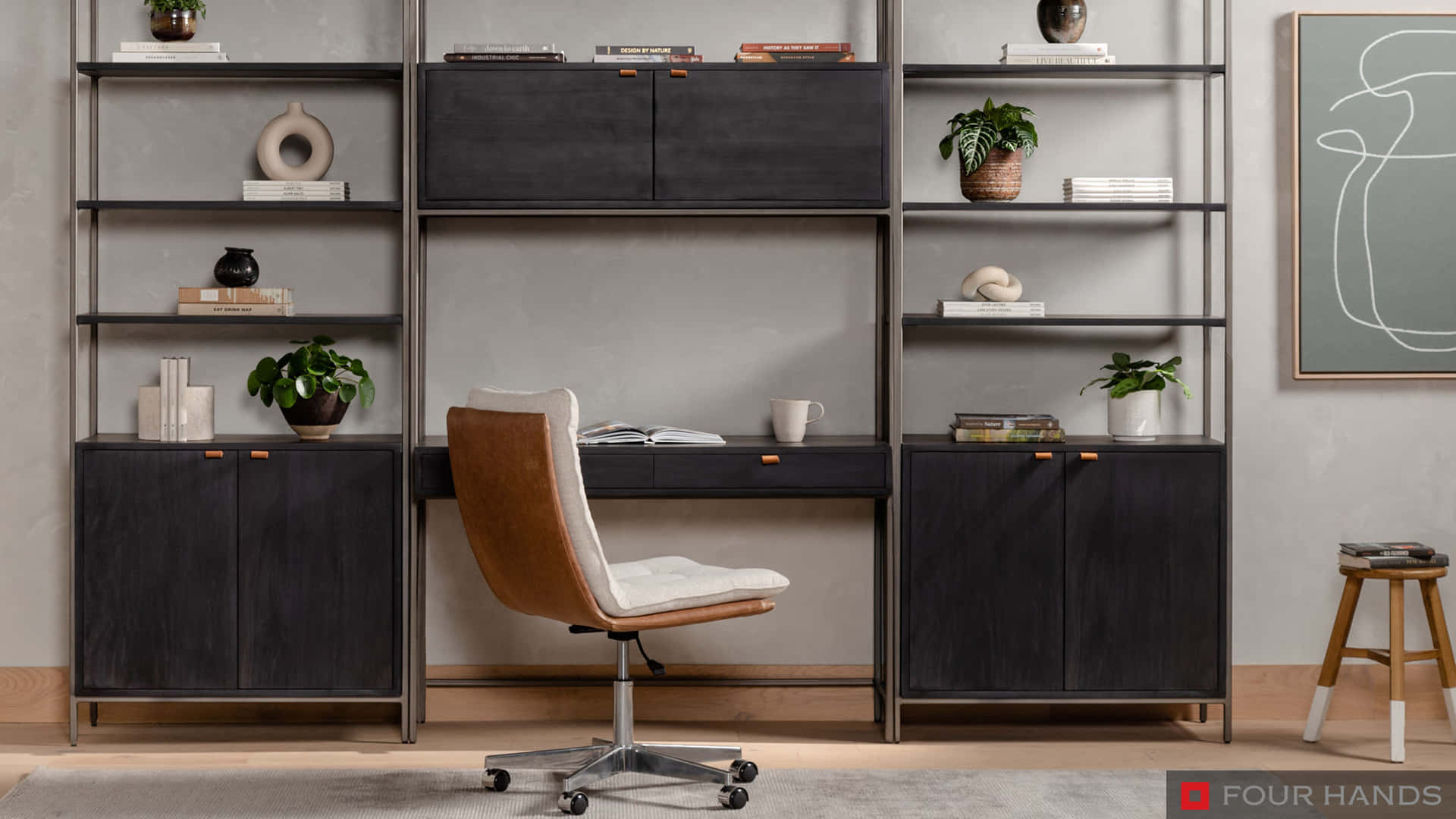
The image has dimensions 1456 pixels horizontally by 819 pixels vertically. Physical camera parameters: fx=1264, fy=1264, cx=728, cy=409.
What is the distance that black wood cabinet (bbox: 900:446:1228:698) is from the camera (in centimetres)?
349

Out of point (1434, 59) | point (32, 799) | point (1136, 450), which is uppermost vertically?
point (1434, 59)

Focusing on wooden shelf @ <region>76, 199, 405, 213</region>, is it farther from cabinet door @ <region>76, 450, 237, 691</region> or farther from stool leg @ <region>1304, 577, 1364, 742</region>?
stool leg @ <region>1304, 577, 1364, 742</region>

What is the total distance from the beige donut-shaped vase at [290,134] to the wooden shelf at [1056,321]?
1.73 meters

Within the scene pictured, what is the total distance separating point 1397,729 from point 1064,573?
97 centimetres

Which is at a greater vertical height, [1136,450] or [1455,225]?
[1455,225]

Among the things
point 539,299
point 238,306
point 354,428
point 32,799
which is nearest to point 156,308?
point 238,306

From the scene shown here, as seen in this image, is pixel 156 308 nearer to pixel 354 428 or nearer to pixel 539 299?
pixel 354 428

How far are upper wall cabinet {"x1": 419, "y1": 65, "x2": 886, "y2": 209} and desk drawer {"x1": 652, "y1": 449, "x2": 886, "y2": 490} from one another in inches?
27.7

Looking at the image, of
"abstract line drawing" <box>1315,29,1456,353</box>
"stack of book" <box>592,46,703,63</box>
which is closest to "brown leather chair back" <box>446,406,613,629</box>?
"stack of book" <box>592,46,703,63</box>

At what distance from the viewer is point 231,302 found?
11.6 feet

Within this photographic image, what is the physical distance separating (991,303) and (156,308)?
2.47 m

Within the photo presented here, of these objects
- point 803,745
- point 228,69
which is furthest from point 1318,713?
point 228,69

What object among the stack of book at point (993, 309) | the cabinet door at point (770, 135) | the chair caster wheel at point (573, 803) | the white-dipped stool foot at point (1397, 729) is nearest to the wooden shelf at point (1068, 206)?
the cabinet door at point (770, 135)

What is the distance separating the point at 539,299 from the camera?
3836mm
